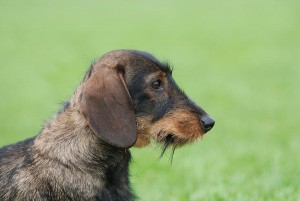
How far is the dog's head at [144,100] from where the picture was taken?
20.6 feet

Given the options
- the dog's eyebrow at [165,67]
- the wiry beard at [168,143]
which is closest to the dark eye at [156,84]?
the dog's eyebrow at [165,67]

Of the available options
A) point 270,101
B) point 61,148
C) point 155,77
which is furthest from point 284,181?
point 270,101

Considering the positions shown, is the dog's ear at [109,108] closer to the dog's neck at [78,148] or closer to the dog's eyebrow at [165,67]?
the dog's neck at [78,148]

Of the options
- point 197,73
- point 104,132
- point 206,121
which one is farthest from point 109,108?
point 197,73

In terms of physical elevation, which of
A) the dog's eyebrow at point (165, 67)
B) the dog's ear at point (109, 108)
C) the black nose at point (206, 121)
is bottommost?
the black nose at point (206, 121)

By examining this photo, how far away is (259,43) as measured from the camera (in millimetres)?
28969

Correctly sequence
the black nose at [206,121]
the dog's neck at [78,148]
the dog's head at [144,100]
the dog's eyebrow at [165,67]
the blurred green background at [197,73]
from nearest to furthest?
1. the dog's head at [144,100]
2. the dog's neck at [78,148]
3. the black nose at [206,121]
4. the dog's eyebrow at [165,67]
5. the blurred green background at [197,73]

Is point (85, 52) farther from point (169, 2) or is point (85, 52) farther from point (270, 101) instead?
point (169, 2)

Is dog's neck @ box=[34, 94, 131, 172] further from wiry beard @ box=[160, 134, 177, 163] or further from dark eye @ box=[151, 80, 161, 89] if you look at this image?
dark eye @ box=[151, 80, 161, 89]

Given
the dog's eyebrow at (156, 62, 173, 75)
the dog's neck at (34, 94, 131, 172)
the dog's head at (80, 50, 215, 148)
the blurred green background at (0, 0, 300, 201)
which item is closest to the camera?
the dog's head at (80, 50, 215, 148)

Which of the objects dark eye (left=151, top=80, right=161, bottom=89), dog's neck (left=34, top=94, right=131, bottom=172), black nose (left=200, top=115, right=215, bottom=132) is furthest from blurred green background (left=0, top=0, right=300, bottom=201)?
black nose (left=200, top=115, right=215, bottom=132)

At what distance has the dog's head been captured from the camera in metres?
6.27

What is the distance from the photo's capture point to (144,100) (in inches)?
261

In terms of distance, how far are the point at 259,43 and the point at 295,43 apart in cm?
147
